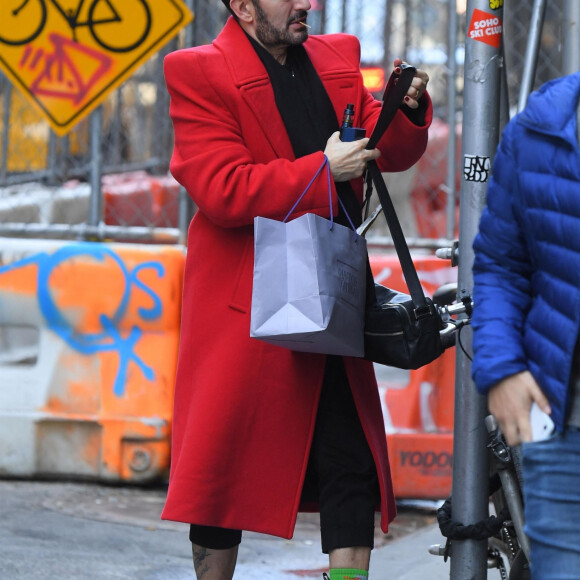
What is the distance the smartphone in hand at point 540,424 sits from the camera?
2408 millimetres

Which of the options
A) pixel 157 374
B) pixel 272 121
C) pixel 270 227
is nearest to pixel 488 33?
pixel 272 121

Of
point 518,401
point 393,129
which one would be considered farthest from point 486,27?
point 518,401

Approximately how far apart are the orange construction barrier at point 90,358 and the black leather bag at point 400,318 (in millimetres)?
2709

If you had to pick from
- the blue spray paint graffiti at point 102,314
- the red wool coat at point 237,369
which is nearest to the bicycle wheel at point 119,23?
the blue spray paint graffiti at point 102,314

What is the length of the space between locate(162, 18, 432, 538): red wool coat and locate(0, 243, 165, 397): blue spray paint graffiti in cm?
237

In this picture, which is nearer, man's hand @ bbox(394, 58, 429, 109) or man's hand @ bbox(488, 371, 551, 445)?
man's hand @ bbox(488, 371, 551, 445)

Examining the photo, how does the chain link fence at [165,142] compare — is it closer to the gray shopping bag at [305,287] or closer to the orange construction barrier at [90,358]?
the orange construction barrier at [90,358]

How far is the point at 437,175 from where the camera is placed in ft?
28.8

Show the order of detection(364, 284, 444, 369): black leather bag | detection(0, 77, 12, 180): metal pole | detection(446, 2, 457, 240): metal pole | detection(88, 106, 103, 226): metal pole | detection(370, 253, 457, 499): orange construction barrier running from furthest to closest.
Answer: detection(0, 77, 12, 180): metal pole → detection(88, 106, 103, 226): metal pole → detection(446, 2, 457, 240): metal pole → detection(370, 253, 457, 499): orange construction barrier → detection(364, 284, 444, 369): black leather bag

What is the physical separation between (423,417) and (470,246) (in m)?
2.32

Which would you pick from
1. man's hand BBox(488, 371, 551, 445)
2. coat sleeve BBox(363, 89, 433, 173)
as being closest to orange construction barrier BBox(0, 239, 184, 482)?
coat sleeve BBox(363, 89, 433, 173)

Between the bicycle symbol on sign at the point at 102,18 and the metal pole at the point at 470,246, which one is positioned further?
the bicycle symbol on sign at the point at 102,18

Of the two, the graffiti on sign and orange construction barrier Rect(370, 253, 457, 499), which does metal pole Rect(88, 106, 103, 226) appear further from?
the graffiti on sign

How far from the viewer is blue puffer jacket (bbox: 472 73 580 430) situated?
2391mm
